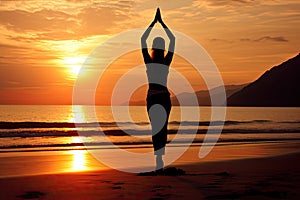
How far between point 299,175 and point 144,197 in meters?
4.27

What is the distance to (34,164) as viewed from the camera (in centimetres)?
1335

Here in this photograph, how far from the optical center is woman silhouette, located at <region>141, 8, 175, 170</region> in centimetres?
948

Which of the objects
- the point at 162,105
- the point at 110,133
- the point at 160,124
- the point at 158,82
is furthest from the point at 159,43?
the point at 110,133

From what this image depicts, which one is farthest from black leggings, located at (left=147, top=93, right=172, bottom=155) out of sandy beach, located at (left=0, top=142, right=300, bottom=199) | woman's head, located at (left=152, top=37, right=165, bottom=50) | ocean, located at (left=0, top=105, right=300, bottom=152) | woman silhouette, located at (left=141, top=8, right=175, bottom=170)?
ocean, located at (left=0, top=105, right=300, bottom=152)

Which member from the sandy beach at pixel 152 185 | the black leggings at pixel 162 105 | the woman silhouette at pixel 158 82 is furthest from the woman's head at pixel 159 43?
the sandy beach at pixel 152 185

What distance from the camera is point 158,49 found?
9461mm

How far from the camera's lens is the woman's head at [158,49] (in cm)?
945

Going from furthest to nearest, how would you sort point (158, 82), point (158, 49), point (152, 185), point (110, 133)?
point (110, 133) → point (158, 82) → point (158, 49) → point (152, 185)

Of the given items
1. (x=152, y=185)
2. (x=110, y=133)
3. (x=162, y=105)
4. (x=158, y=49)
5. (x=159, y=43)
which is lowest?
(x=152, y=185)

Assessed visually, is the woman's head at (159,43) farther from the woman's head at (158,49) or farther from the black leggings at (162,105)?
the black leggings at (162,105)

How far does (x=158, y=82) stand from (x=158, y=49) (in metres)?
0.70

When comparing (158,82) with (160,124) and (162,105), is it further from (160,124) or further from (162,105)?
(160,124)

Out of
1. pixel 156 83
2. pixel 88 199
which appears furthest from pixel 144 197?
pixel 156 83

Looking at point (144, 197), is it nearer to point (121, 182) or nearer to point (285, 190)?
point (121, 182)
